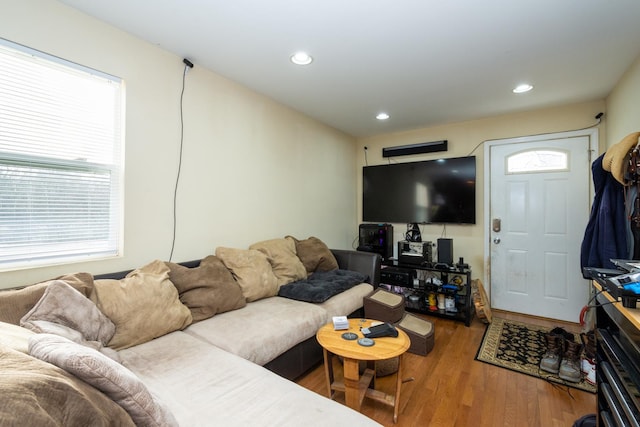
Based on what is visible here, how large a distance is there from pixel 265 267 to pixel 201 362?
1136mm

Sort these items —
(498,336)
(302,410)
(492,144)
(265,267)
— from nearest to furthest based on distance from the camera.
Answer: (302,410), (265,267), (498,336), (492,144)

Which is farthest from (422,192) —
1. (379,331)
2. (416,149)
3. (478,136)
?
(379,331)

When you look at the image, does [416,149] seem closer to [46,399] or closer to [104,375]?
[104,375]

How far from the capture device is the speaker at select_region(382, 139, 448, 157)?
3.88 meters

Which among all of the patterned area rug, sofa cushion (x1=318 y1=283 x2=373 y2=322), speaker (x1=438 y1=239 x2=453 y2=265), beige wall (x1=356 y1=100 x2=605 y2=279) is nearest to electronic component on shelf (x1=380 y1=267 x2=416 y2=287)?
speaker (x1=438 y1=239 x2=453 y2=265)

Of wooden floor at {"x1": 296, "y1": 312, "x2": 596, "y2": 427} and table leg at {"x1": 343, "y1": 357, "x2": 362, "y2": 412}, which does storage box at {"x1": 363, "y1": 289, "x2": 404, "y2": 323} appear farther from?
table leg at {"x1": 343, "y1": 357, "x2": 362, "y2": 412}

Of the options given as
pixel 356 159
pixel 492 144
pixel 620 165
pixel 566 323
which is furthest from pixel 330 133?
pixel 566 323

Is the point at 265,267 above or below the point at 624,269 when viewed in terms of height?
below

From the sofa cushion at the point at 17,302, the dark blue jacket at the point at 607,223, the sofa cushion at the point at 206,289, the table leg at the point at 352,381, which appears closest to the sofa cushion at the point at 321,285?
the sofa cushion at the point at 206,289

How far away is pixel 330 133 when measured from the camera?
406 centimetres

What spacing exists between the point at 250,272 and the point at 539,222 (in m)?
3.28

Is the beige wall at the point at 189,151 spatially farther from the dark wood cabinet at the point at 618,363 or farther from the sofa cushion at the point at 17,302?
the dark wood cabinet at the point at 618,363

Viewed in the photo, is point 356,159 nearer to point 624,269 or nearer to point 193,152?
point 193,152

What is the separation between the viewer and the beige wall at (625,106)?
2236mm
